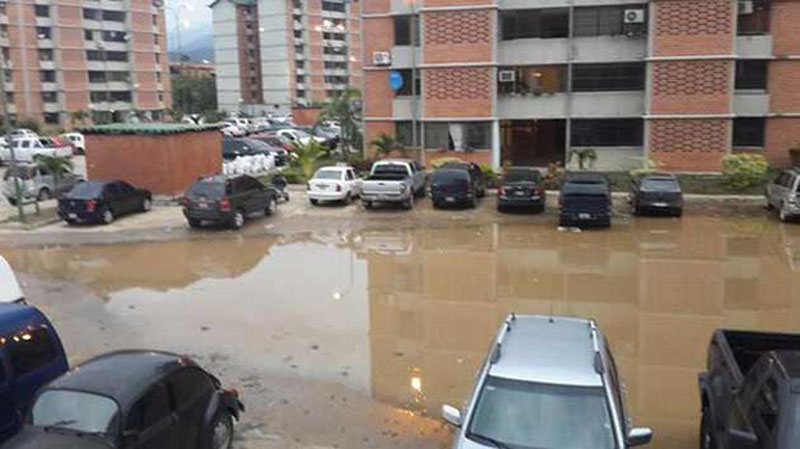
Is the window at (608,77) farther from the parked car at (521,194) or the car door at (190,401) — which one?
the car door at (190,401)

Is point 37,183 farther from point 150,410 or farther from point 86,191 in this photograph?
point 150,410

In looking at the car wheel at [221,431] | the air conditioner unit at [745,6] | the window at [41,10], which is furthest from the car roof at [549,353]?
the window at [41,10]

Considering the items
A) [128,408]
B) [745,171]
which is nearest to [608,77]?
[745,171]

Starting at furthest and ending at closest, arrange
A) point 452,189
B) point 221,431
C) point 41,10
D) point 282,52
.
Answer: point 282,52 → point 41,10 → point 452,189 → point 221,431

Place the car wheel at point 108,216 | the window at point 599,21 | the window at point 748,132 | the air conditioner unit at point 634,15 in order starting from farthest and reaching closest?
the window at point 599,21 < the air conditioner unit at point 634,15 < the window at point 748,132 < the car wheel at point 108,216

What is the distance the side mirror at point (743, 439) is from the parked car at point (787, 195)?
69.4 ft

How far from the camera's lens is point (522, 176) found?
1168 inches

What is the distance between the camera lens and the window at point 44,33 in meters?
88.1

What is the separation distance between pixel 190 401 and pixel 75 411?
1.28 m

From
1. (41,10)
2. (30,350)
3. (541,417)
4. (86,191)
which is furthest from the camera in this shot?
(41,10)

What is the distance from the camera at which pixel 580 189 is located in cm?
2614

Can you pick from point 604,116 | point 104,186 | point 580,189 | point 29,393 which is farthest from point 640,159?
point 29,393

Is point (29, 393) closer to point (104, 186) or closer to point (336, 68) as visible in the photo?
point (104, 186)

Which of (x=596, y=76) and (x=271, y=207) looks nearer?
(x=271, y=207)
